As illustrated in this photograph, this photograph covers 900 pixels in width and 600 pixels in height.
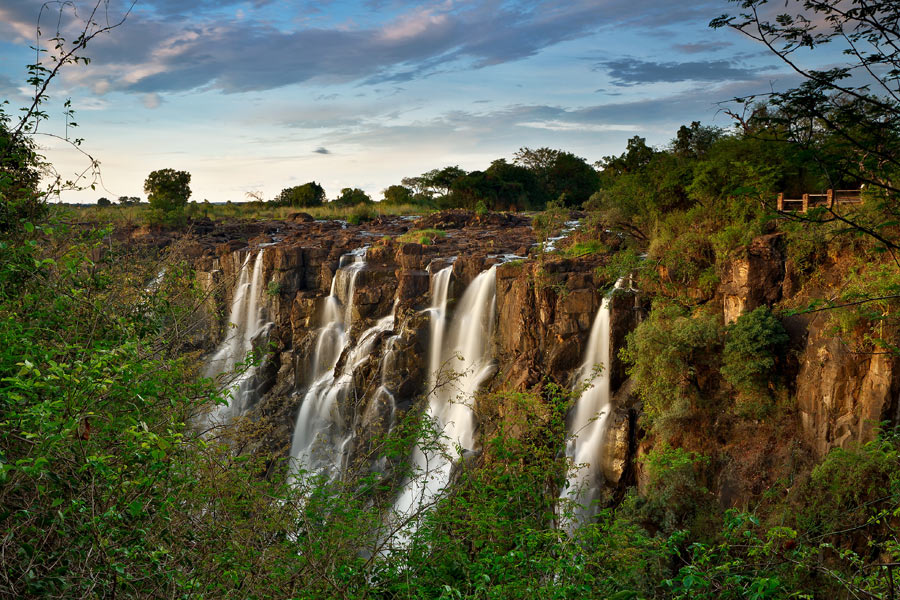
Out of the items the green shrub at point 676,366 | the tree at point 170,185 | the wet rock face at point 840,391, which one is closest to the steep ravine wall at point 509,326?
the wet rock face at point 840,391

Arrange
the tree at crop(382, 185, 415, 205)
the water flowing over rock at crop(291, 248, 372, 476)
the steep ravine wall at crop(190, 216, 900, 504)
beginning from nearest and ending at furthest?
the steep ravine wall at crop(190, 216, 900, 504), the water flowing over rock at crop(291, 248, 372, 476), the tree at crop(382, 185, 415, 205)

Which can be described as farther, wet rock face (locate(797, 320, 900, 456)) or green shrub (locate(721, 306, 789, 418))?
green shrub (locate(721, 306, 789, 418))

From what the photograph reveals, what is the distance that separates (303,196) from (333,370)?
109 ft

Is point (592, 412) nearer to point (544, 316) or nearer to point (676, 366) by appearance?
point (676, 366)

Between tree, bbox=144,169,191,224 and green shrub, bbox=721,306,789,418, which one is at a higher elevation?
tree, bbox=144,169,191,224

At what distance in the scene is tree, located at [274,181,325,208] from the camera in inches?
2237


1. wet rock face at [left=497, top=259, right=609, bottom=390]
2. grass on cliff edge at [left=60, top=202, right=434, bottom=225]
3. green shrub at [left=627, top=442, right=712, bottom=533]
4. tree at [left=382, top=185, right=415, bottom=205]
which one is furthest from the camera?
tree at [left=382, top=185, right=415, bottom=205]

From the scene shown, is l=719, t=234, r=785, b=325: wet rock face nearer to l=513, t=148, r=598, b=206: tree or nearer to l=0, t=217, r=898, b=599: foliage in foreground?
l=0, t=217, r=898, b=599: foliage in foreground

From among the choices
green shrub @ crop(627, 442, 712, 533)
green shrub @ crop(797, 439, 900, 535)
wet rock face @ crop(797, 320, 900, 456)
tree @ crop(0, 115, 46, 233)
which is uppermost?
tree @ crop(0, 115, 46, 233)

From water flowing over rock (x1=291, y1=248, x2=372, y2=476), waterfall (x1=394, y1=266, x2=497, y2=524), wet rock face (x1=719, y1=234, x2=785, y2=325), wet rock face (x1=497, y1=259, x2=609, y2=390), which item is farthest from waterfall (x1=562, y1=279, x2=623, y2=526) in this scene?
water flowing over rock (x1=291, y1=248, x2=372, y2=476)

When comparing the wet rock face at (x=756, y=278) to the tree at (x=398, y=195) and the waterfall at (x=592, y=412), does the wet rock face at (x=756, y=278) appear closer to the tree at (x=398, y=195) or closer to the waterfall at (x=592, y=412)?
the waterfall at (x=592, y=412)

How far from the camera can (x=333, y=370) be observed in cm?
2686

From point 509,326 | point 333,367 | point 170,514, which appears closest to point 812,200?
point 509,326

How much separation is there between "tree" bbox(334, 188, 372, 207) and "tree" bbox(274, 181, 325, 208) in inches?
75.7
